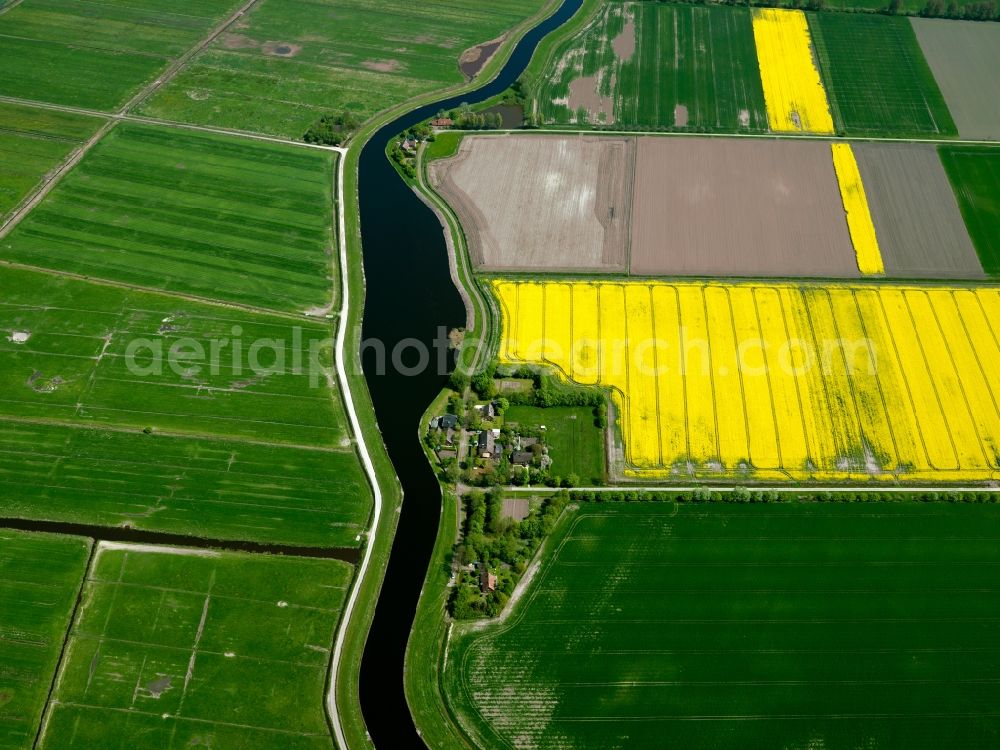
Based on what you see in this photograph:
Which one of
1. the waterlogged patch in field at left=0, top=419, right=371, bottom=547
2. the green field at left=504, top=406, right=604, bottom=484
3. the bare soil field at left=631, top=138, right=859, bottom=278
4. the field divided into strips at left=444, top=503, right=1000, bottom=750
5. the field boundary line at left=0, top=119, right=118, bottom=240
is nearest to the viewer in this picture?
the field divided into strips at left=444, top=503, right=1000, bottom=750

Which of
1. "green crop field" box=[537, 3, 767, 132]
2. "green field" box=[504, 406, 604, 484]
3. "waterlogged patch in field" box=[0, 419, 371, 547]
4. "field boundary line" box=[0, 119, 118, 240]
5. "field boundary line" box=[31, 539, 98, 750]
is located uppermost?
"green crop field" box=[537, 3, 767, 132]

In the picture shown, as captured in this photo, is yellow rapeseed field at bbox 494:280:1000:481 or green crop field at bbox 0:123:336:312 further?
green crop field at bbox 0:123:336:312

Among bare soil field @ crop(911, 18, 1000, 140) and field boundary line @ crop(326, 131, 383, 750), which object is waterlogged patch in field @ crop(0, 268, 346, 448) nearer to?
field boundary line @ crop(326, 131, 383, 750)

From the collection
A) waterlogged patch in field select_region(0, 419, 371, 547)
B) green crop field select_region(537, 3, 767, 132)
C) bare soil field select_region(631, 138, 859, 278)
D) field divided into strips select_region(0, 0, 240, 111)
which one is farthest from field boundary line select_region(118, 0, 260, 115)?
bare soil field select_region(631, 138, 859, 278)

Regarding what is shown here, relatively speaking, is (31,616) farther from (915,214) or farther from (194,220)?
(915,214)

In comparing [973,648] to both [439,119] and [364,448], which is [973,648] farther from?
[439,119]

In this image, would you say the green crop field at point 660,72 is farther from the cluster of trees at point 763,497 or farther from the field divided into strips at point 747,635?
the field divided into strips at point 747,635

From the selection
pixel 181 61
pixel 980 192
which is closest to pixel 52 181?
pixel 181 61
